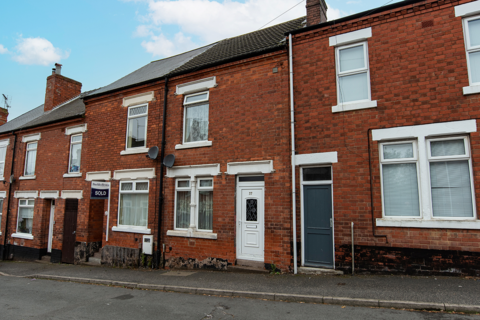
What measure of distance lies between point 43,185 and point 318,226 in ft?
43.0

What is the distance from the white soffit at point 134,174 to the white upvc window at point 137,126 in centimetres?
93

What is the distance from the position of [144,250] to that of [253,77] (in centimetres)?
669

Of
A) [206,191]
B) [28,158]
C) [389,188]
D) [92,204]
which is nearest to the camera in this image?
[389,188]

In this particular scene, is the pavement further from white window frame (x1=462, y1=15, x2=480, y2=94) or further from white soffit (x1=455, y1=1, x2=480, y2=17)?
white soffit (x1=455, y1=1, x2=480, y2=17)

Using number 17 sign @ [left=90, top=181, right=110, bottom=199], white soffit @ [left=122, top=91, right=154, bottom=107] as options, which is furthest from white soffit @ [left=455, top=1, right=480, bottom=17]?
number 17 sign @ [left=90, top=181, right=110, bottom=199]

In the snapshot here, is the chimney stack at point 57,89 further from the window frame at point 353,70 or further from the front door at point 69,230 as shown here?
the window frame at point 353,70

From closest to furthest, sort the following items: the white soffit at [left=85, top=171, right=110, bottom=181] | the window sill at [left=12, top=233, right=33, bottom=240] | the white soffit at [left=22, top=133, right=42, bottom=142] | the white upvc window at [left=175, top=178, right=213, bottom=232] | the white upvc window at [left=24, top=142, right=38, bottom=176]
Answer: the white upvc window at [left=175, top=178, right=213, bottom=232] < the white soffit at [left=85, top=171, right=110, bottom=181] < the window sill at [left=12, top=233, right=33, bottom=240] < the white soffit at [left=22, top=133, right=42, bottom=142] < the white upvc window at [left=24, top=142, right=38, bottom=176]

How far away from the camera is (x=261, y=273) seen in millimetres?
8156

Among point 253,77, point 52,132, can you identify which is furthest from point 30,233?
point 253,77

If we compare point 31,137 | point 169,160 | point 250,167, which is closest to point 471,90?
point 250,167

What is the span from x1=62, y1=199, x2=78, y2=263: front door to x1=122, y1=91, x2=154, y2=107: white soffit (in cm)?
481

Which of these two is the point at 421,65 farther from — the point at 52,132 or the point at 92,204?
the point at 52,132

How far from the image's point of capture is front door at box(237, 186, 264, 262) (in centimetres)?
859

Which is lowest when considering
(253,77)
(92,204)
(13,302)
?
(13,302)
